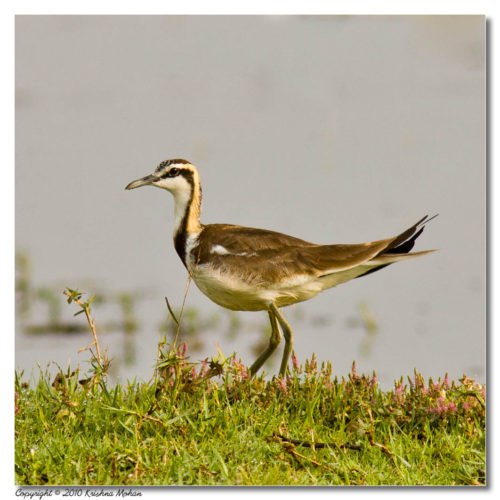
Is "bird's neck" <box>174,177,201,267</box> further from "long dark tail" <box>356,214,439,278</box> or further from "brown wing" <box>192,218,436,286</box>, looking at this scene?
"long dark tail" <box>356,214,439,278</box>

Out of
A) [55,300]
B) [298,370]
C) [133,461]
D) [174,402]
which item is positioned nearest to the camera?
[133,461]

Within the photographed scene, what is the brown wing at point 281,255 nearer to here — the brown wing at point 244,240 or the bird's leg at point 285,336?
the brown wing at point 244,240

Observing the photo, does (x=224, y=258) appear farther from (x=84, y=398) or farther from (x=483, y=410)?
(x=483, y=410)

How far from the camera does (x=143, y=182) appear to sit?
557 centimetres

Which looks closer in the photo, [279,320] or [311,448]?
[311,448]

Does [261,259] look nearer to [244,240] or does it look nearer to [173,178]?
[244,240]

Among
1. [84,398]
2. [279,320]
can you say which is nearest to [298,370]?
[279,320]

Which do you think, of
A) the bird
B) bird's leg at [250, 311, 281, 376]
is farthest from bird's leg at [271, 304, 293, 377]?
bird's leg at [250, 311, 281, 376]

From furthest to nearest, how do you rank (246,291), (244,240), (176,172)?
(176,172)
(244,240)
(246,291)

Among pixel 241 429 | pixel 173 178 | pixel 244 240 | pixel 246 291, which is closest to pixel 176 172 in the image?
pixel 173 178

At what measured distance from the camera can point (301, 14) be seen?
5062 millimetres

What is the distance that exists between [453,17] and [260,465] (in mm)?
2734

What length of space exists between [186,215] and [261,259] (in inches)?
23.2
